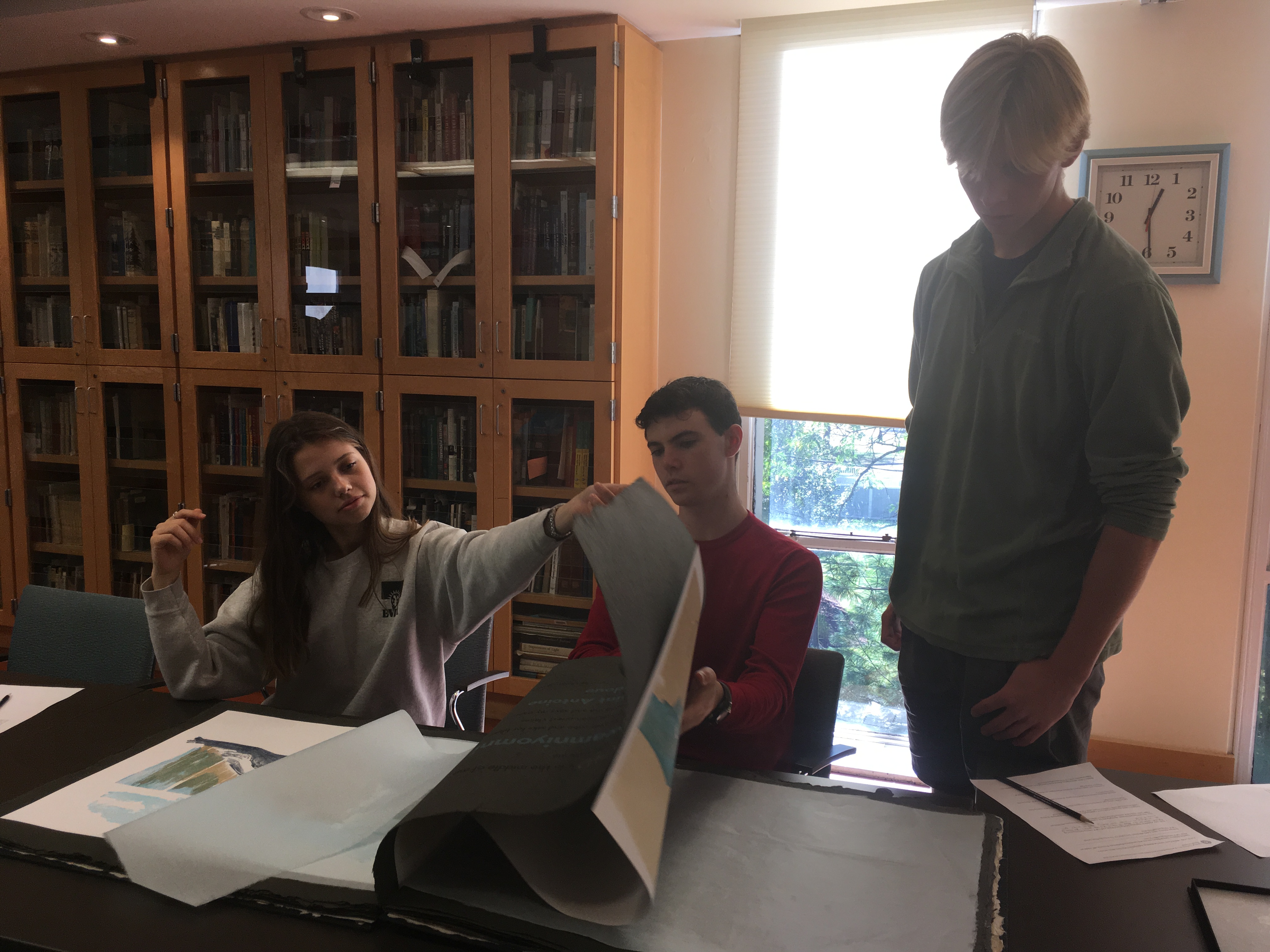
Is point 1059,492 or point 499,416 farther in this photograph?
point 499,416

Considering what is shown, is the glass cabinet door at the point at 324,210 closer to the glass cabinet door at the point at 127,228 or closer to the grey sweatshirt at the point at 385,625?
the glass cabinet door at the point at 127,228

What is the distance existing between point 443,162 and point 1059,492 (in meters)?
2.45

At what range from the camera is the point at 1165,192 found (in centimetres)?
249

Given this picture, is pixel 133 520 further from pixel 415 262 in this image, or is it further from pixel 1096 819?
pixel 1096 819

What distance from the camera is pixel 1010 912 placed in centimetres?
73

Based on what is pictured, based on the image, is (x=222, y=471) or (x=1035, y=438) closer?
(x=1035, y=438)

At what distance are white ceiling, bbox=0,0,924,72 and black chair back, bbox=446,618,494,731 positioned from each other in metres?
1.95

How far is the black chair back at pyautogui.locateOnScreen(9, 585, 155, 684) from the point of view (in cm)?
181

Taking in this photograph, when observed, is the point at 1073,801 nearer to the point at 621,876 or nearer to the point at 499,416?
the point at 621,876

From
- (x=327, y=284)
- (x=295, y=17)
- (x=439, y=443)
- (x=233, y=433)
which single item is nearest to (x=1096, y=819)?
(x=439, y=443)

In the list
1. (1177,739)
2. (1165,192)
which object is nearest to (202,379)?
(1165,192)

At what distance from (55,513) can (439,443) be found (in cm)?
186

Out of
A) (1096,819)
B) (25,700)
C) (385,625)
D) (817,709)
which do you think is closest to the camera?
(1096,819)

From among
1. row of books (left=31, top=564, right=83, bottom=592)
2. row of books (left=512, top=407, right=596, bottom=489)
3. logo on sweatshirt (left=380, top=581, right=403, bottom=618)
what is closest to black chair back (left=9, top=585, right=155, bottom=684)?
logo on sweatshirt (left=380, top=581, right=403, bottom=618)
